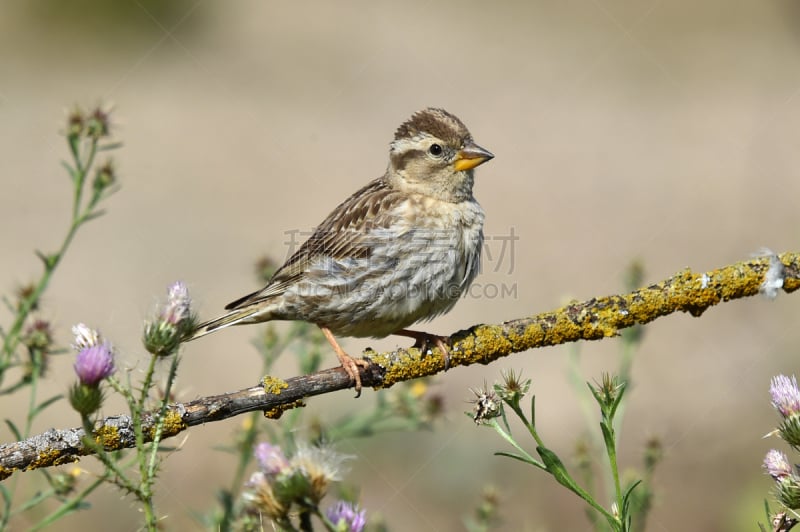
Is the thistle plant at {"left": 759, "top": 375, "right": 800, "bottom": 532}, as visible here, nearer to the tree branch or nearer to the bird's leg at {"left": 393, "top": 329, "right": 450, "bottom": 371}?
the tree branch

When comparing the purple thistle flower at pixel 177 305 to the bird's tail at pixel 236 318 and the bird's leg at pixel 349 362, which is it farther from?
the bird's tail at pixel 236 318

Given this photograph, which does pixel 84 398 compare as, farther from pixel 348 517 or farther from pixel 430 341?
pixel 430 341

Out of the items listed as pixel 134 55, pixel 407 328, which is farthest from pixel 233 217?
pixel 407 328

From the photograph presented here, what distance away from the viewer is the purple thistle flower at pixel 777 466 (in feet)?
9.02

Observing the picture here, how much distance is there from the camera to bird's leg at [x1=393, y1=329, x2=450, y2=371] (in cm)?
410

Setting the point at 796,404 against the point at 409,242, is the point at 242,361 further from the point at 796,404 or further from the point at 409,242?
the point at 796,404

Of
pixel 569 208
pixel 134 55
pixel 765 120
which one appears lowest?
pixel 569 208

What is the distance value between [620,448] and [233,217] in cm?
657

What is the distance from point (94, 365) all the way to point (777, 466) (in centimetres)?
195

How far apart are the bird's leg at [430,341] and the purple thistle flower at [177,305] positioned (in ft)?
4.92

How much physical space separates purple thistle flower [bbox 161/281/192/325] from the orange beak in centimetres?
313

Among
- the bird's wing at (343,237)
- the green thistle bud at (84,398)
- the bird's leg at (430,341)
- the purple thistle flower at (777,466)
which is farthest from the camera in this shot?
the bird's wing at (343,237)

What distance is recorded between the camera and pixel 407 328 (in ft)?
18.5

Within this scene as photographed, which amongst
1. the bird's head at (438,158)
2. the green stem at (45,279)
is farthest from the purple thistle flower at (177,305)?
the bird's head at (438,158)
